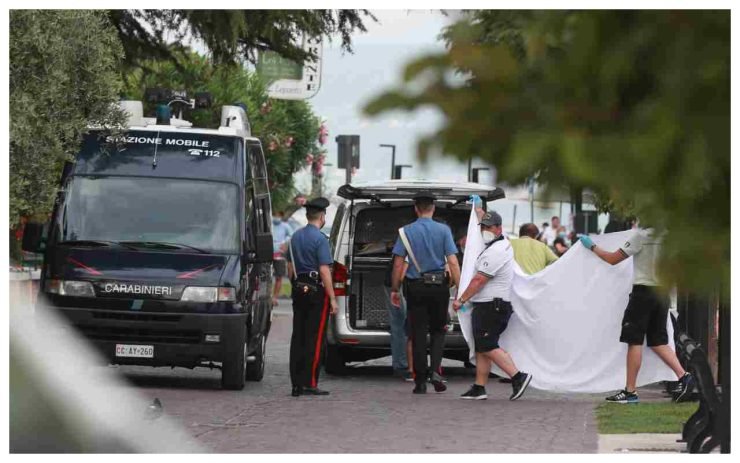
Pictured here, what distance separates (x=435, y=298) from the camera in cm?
1400

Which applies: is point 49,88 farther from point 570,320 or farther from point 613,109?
point 613,109

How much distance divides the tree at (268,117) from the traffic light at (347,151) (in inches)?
75.0

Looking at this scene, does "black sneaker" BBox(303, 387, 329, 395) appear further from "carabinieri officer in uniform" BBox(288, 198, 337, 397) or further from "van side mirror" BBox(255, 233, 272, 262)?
"van side mirror" BBox(255, 233, 272, 262)

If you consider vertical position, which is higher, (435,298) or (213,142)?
(213,142)

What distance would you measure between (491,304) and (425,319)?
2.35 ft

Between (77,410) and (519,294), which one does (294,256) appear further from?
(77,410)

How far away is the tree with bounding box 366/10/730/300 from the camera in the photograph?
3.12 metres

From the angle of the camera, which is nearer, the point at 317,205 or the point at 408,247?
the point at 317,205

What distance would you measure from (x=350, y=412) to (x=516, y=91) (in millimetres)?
9074

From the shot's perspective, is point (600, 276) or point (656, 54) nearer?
point (656, 54)

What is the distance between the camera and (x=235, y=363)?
1358cm

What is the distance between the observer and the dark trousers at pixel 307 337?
13.7m

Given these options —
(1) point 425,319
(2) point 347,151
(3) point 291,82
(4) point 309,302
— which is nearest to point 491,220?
(1) point 425,319
